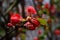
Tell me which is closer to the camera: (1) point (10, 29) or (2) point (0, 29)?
(1) point (10, 29)

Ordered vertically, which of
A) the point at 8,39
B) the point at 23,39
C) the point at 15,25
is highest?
the point at 15,25

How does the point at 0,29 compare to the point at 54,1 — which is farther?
the point at 54,1

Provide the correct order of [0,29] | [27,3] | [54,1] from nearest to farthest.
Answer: [0,29]
[27,3]
[54,1]

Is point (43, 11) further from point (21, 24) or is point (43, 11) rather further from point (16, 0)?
point (21, 24)

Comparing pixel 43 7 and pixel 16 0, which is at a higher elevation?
pixel 16 0

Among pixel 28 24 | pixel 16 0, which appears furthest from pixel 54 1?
pixel 28 24

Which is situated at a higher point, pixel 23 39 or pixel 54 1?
pixel 54 1

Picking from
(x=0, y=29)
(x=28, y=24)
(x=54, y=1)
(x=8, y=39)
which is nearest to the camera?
(x=28, y=24)

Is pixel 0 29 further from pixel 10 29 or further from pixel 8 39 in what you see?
pixel 10 29

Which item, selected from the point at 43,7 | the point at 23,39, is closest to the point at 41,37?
the point at 23,39

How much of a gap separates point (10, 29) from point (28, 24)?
11 cm

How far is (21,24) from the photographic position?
885mm

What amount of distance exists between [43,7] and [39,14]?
0.21 feet

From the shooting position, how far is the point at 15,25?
0.89 m
